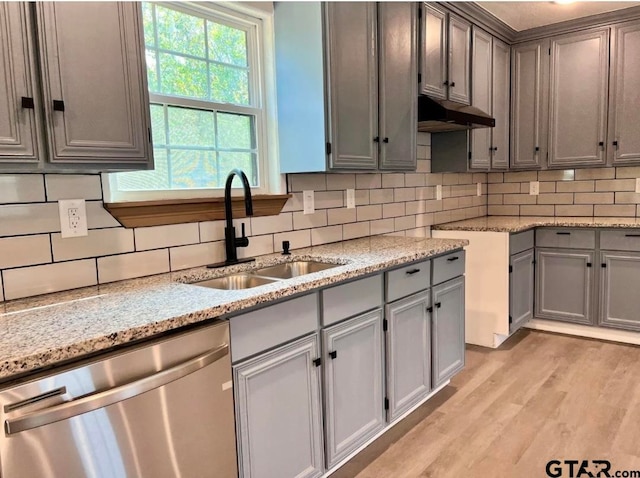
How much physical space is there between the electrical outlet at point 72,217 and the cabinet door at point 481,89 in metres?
2.74

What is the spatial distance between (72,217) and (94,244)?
13cm

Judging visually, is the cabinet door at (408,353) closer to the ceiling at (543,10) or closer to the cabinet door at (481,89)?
the cabinet door at (481,89)

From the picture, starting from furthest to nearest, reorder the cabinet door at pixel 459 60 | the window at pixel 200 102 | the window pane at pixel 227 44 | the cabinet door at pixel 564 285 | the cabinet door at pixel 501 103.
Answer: the cabinet door at pixel 501 103
the cabinet door at pixel 564 285
the cabinet door at pixel 459 60
the window pane at pixel 227 44
the window at pixel 200 102

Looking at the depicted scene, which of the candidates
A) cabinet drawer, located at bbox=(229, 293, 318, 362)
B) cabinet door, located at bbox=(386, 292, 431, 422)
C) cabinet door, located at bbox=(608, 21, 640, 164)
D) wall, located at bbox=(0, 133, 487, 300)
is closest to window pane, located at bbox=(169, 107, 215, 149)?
wall, located at bbox=(0, 133, 487, 300)

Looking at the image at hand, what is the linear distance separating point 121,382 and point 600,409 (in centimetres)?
252

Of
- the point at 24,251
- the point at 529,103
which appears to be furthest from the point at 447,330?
the point at 529,103

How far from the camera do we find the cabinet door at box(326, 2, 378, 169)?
2287 millimetres

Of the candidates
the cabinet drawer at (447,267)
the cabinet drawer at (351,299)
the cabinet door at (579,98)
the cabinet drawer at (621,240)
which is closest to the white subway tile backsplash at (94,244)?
the cabinet drawer at (351,299)

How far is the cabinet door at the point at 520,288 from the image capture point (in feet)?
11.4

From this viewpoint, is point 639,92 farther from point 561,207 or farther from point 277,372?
A: point 277,372

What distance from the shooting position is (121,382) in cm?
117

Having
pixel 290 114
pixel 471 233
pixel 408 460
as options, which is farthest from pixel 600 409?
pixel 290 114

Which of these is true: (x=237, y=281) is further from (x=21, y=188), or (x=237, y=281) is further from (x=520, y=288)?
(x=520, y=288)

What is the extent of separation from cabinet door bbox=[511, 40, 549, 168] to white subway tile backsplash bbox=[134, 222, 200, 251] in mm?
3034
